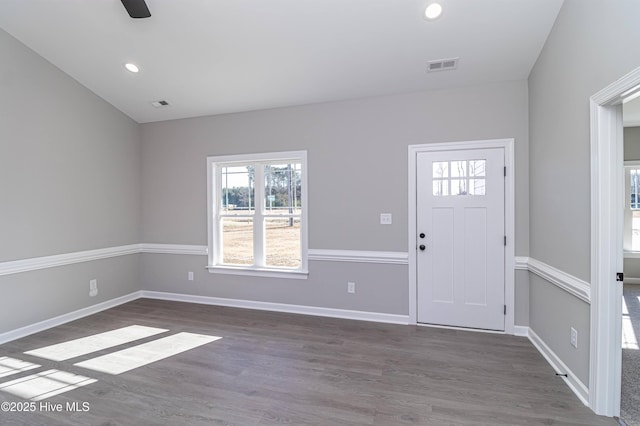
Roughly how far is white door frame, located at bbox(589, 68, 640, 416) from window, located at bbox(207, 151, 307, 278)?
109 inches

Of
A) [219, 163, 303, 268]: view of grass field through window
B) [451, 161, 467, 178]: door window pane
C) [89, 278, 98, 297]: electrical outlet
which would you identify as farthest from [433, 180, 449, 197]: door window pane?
[89, 278, 98, 297]: electrical outlet

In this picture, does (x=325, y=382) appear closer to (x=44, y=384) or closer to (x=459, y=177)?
(x=44, y=384)

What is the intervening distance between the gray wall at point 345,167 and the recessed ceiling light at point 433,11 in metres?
0.97

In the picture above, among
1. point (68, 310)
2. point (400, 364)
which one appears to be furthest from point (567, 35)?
point (68, 310)

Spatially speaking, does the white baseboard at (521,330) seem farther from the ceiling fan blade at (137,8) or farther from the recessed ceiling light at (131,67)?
the recessed ceiling light at (131,67)

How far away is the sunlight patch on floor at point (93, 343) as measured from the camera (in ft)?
9.31

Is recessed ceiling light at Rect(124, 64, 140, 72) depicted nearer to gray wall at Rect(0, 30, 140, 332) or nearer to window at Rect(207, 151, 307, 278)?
gray wall at Rect(0, 30, 140, 332)

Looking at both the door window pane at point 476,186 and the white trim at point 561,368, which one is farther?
the door window pane at point 476,186

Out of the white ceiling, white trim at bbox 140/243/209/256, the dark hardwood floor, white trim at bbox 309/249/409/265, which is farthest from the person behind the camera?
white trim at bbox 140/243/209/256

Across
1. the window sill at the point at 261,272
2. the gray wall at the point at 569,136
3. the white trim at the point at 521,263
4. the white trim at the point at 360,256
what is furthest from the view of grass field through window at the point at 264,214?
the gray wall at the point at 569,136

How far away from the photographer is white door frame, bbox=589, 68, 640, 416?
191 centimetres

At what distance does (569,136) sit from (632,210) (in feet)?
15.3

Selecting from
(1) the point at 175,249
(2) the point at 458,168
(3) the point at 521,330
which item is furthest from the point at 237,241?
(3) the point at 521,330

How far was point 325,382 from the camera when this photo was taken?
2.37 metres
